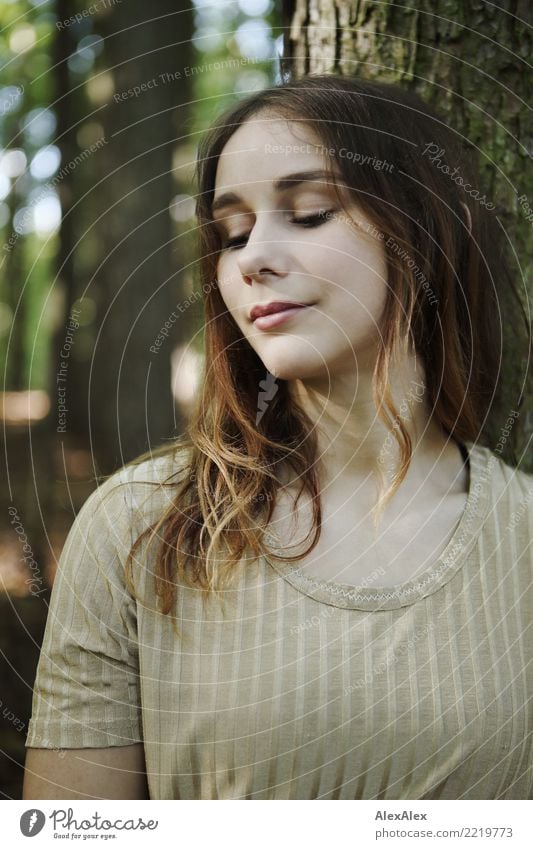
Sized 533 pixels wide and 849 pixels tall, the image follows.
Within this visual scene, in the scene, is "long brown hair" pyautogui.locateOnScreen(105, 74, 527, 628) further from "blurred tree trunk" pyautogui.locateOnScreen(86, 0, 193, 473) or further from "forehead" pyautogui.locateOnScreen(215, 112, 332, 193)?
"blurred tree trunk" pyautogui.locateOnScreen(86, 0, 193, 473)

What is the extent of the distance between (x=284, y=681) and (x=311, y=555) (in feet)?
0.39

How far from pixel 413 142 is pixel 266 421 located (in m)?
0.32

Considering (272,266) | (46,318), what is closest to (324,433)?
(272,266)

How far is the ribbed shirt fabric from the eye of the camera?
0.72 m

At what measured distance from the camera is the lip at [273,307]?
745 mm

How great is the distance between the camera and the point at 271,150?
73 cm

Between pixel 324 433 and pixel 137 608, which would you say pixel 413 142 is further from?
pixel 137 608

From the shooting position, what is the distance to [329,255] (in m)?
0.73

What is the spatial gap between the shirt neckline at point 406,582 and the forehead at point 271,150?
13.5 inches

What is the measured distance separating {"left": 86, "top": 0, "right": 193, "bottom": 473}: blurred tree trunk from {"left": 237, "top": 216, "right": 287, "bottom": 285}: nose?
2.40 feet

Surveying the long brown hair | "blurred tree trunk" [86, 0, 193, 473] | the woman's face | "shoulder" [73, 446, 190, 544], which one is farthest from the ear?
"blurred tree trunk" [86, 0, 193, 473]

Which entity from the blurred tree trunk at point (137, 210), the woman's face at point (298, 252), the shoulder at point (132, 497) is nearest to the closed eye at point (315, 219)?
the woman's face at point (298, 252)

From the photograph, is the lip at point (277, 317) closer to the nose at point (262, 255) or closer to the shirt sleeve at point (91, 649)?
the nose at point (262, 255)

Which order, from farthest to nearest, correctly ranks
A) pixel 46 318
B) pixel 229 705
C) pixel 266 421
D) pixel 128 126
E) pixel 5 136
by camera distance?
pixel 46 318, pixel 5 136, pixel 128 126, pixel 266 421, pixel 229 705
